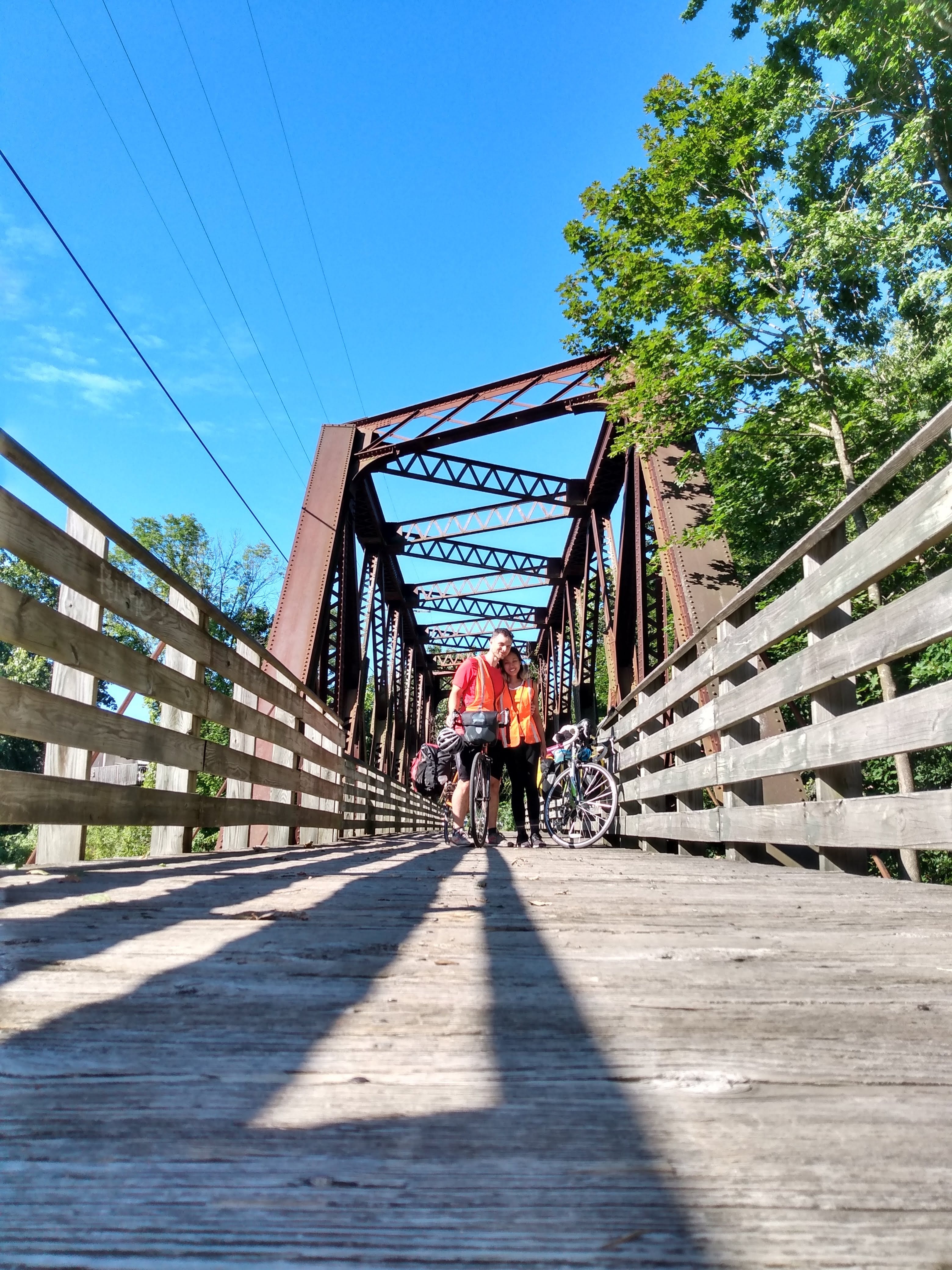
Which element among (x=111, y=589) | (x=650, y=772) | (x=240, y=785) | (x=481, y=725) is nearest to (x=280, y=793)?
(x=240, y=785)

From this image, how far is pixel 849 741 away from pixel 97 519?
11.0 ft

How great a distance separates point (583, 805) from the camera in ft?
26.2

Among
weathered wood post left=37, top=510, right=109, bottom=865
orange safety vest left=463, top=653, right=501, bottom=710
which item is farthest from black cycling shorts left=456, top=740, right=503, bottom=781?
weathered wood post left=37, top=510, right=109, bottom=865

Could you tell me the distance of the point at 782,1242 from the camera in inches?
30.9

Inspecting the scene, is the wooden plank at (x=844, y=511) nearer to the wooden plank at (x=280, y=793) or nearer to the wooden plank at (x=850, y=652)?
the wooden plank at (x=850, y=652)

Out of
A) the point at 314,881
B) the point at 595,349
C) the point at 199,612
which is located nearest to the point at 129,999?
the point at 314,881

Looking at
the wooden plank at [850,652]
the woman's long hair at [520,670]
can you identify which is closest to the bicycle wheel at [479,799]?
the woman's long hair at [520,670]

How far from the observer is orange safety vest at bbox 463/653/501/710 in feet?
22.8

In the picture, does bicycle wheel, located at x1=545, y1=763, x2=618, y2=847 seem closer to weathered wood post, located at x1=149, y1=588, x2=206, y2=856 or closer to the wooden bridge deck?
weathered wood post, located at x1=149, y1=588, x2=206, y2=856

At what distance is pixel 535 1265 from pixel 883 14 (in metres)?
12.4

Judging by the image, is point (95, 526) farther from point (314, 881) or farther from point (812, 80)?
point (812, 80)

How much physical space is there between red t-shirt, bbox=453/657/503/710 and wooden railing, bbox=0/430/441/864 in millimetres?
1465

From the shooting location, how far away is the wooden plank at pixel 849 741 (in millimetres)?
2746

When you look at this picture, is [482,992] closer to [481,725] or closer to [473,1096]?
[473,1096]
